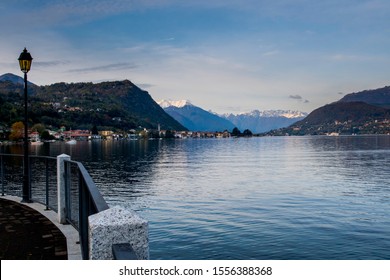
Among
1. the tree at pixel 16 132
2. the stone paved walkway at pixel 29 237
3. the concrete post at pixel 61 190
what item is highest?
the tree at pixel 16 132

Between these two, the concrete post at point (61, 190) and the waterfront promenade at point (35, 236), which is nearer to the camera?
the waterfront promenade at point (35, 236)

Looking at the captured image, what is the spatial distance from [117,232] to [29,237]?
626cm

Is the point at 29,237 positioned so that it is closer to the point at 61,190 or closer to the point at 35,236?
the point at 35,236

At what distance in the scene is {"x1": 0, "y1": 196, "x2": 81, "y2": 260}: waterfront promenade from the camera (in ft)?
27.6

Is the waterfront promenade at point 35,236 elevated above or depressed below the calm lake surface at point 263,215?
above

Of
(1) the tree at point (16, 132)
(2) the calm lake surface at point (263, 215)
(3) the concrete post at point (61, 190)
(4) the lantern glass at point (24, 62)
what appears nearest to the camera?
(3) the concrete post at point (61, 190)

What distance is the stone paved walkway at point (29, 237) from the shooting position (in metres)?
8.41

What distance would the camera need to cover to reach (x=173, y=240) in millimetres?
19859

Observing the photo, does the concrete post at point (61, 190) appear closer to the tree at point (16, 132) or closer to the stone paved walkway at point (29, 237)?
the stone paved walkway at point (29, 237)

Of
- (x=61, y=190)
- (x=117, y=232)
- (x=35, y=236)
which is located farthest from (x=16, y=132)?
(x=117, y=232)

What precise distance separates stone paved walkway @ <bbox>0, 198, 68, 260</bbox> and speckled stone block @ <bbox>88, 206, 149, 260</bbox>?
4.18 meters

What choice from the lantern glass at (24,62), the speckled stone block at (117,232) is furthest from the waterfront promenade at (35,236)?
the lantern glass at (24,62)

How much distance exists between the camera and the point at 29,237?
32.0ft
